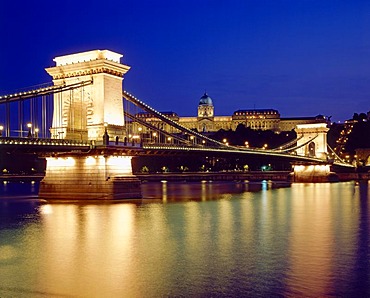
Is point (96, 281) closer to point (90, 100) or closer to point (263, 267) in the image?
point (263, 267)

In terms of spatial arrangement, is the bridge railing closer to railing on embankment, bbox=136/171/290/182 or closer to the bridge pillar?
the bridge pillar

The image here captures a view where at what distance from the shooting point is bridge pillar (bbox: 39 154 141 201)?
3619 centimetres

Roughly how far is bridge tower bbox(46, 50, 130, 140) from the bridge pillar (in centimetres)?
242

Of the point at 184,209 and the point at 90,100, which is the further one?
the point at 90,100

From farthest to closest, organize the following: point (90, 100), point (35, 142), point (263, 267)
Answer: point (90, 100) < point (35, 142) < point (263, 267)

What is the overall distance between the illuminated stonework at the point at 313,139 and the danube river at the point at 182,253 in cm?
5549

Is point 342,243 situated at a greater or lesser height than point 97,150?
lesser

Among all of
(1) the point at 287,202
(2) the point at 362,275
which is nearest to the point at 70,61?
(1) the point at 287,202

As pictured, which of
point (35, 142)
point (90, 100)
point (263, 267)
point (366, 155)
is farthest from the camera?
point (366, 155)

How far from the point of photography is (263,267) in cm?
1585

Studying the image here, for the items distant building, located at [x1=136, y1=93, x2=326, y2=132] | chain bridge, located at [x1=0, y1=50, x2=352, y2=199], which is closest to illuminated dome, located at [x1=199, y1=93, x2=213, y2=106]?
distant building, located at [x1=136, y1=93, x2=326, y2=132]

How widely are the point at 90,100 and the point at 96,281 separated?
26.1 m

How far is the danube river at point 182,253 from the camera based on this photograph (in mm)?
13438

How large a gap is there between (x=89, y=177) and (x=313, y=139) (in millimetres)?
55844
